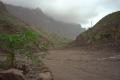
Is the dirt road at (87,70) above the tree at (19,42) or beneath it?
beneath

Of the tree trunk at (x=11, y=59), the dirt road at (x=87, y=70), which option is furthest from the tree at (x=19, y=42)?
the dirt road at (x=87, y=70)

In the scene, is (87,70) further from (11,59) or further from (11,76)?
(11,76)

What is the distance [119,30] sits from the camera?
59.6m

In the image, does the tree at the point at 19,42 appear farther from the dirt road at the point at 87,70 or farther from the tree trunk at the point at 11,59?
the dirt road at the point at 87,70

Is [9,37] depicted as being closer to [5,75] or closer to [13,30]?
[5,75]

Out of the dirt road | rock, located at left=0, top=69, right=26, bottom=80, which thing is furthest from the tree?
rock, located at left=0, top=69, right=26, bottom=80

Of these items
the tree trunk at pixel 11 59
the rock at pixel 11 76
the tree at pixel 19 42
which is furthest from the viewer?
the tree trunk at pixel 11 59

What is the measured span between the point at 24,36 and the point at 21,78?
4.18m

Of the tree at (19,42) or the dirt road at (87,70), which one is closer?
the tree at (19,42)

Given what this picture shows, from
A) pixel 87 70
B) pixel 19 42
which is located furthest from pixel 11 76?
pixel 87 70

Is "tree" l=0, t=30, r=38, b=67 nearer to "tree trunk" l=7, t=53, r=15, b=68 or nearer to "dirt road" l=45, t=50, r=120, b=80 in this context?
"tree trunk" l=7, t=53, r=15, b=68

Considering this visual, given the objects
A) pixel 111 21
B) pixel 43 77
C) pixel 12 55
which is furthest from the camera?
pixel 111 21

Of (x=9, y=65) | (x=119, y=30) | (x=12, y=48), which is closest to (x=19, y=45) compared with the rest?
(x=12, y=48)

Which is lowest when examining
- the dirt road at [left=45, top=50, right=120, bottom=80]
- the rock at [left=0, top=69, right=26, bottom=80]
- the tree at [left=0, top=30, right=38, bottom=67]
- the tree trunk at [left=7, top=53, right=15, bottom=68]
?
the dirt road at [left=45, top=50, right=120, bottom=80]
